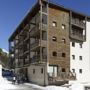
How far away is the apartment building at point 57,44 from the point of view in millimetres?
25250

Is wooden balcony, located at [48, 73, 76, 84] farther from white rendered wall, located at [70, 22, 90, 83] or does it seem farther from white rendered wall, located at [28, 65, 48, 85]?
white rendered wall, located at [70, 22, 90, 83]

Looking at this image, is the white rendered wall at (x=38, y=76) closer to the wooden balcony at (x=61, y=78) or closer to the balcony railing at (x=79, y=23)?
the wooden balcony at (x=61, y=78)

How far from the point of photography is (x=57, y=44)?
26.8m

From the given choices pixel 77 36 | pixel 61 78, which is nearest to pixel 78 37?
pixel 77 36

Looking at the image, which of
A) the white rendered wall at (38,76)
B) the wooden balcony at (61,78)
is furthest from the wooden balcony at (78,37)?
the white rendered wall at (38,76)

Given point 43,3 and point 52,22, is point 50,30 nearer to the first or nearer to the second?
point 52,22

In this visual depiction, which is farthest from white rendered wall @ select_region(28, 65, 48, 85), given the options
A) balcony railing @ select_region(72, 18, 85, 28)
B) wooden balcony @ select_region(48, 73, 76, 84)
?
balcony railing @ select_region(72, 18, 85, 28)

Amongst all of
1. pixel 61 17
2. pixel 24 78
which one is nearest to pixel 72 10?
pixel 61 17

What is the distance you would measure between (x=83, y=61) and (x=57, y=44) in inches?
336

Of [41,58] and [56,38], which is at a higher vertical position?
[56,38]

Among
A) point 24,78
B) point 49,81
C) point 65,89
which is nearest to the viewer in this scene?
point 65,89

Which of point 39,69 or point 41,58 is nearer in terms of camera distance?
point 41,58

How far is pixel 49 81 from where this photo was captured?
23891 millimetres

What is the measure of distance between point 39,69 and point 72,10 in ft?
49.2
